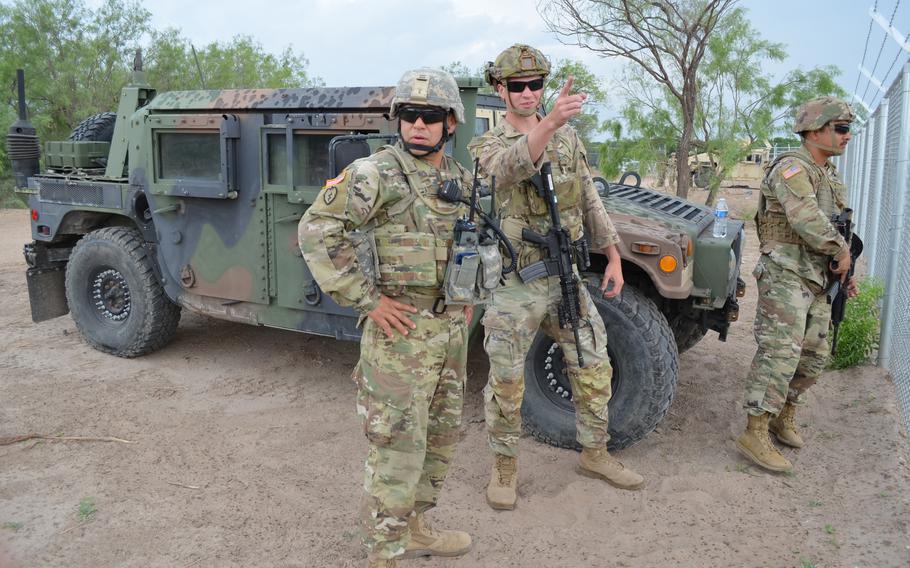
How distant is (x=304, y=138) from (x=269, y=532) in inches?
85.2

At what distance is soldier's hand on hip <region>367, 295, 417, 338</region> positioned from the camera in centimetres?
243

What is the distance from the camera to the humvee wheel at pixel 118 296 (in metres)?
5.17

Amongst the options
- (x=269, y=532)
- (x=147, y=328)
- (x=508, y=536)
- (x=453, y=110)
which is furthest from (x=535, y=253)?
(x=147, y=328)

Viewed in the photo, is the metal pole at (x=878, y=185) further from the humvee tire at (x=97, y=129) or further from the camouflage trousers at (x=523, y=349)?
the humvee tire at (x=97, y=129)

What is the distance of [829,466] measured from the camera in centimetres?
369

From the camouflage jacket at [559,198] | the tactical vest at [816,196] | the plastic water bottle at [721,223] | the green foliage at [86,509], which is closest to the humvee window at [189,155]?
the green foliage at [86,509]

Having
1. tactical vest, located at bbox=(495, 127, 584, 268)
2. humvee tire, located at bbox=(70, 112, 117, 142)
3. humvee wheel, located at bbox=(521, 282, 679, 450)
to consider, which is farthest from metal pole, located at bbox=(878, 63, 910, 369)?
humvee tire, located at bbox=(70, 112, 117, 142)

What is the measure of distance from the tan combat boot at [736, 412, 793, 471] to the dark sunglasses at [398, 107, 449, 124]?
2246mm

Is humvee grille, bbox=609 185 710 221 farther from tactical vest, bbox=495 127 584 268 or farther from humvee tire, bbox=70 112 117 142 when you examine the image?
humvee tire, bbox=70 112 117 142

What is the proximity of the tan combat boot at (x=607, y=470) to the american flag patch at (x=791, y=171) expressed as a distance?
4.89 feet

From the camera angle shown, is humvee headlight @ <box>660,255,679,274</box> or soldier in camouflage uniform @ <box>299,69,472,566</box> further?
humvee headlight @ <box>660,255,679,274</box>

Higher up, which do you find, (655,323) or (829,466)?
(655,323)

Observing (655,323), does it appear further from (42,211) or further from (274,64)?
(274,64)

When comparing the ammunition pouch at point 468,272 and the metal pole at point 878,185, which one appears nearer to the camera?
the ammunition pouch at point 468,272
